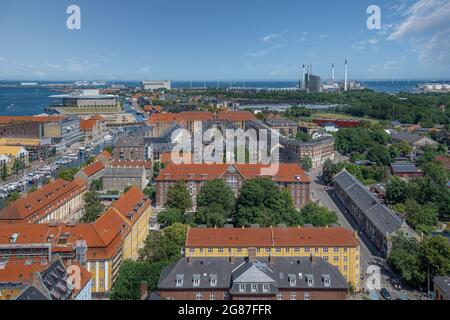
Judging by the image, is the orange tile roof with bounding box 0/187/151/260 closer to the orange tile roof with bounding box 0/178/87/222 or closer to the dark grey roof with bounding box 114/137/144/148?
the orange tile roof with bounding box 0/178/87/222

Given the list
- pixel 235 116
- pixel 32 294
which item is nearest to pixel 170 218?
pixel 32 294

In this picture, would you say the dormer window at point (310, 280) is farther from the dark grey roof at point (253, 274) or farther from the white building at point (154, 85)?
the white building at point (154, 85)

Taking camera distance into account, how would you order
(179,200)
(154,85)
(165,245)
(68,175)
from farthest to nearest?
(154,85), (68,175), (179,200), (165,245)

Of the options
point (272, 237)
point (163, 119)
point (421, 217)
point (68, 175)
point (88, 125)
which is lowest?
point (421, 217)

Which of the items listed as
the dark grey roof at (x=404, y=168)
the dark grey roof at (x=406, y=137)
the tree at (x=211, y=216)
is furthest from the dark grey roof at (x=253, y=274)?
the dark grey roof at (x=406, y=137)

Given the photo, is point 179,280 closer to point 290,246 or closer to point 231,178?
point 290,246
